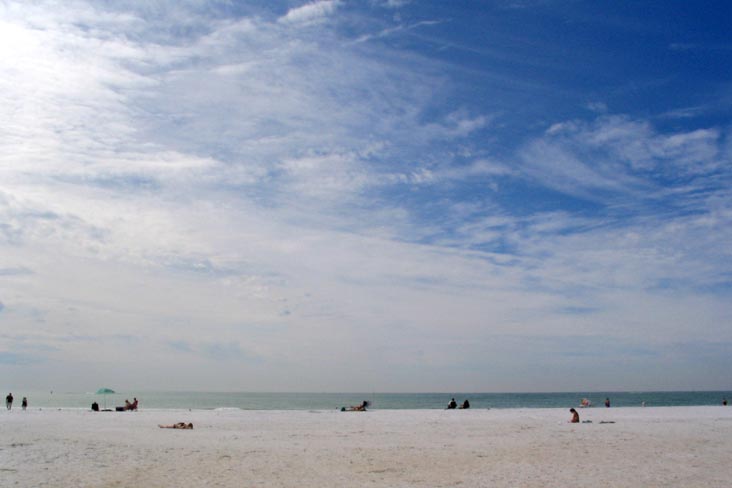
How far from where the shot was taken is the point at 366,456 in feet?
63.6

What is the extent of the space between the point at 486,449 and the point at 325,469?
7266 millimetres

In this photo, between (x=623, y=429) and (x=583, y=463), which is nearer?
(x=583, y=463)

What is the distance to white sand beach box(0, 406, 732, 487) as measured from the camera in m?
15.1

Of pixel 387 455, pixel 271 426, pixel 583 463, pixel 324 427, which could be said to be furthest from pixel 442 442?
pixel 271 426

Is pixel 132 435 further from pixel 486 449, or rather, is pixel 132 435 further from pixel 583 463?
pixel 583 463

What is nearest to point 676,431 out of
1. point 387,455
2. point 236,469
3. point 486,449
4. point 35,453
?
point 486,449

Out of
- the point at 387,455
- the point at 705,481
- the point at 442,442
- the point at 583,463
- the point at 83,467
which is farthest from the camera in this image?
the point at 442,442

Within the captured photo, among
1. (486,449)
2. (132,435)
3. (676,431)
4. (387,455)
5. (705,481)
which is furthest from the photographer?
(676,431)

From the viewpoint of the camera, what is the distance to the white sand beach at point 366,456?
1509 centimetres

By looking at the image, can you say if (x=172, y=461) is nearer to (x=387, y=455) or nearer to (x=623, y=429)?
(x=387, y=455)

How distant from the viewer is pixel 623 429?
2845cm

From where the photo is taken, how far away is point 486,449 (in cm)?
2111

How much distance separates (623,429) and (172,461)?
22.3 metres

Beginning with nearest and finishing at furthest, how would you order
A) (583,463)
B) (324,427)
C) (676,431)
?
(583,463) → (676,431) → (324,427)
